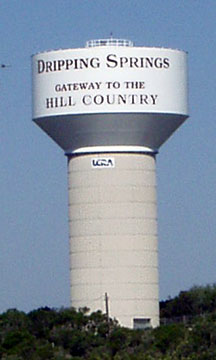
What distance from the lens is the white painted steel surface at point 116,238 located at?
82.6 m

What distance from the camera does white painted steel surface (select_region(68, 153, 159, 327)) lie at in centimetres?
8256

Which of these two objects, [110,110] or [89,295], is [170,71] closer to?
[110,110]

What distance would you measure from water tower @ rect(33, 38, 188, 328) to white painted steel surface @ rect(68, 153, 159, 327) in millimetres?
48

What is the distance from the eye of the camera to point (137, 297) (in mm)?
82875

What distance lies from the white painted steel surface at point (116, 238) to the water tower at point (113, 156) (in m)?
0.05

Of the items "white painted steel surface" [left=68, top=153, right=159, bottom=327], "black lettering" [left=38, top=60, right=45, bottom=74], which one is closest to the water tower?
"white painted steel surface" [left=68, top=153, right=159, bottom=327]

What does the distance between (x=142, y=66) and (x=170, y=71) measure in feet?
5.20

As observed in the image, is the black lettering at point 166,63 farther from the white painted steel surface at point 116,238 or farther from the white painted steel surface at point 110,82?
the white painted steel surface at point 116,238

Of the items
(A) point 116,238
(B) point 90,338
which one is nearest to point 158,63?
(A) point 116,238

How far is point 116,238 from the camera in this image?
82.7 meters

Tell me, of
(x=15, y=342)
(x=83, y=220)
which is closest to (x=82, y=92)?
(x=83, y=220)

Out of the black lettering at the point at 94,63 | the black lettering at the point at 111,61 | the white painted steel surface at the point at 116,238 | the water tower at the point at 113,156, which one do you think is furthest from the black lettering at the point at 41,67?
the white painted steel surface at the point at 116,238

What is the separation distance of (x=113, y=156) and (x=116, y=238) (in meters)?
3.94

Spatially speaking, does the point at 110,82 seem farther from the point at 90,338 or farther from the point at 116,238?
the point at 90,338
